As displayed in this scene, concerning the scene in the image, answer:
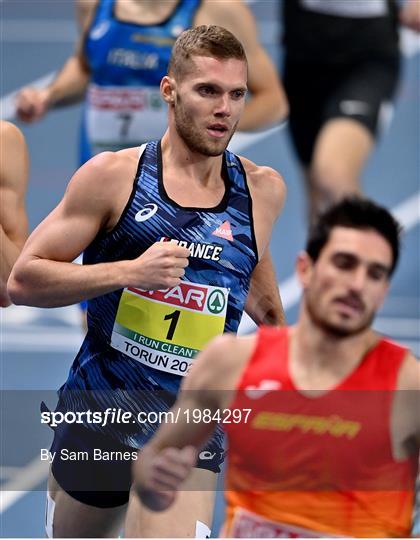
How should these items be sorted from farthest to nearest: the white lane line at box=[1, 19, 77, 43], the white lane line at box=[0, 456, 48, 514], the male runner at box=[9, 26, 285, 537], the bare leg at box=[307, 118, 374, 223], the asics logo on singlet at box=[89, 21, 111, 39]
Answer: the white lane line at box=[1, 19, 77, 43] → the bare leg at box=[307, 118, 374, 223] → the asics logo on singlet at box=[89, 21, 111, 39] → the white lane line at box=[0, 456, 48, 514] → the male runner at box=[9, 26, 285, 537]

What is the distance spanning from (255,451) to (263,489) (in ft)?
0.33

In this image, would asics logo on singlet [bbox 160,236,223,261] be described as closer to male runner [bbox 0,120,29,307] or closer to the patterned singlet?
the patterned singlet

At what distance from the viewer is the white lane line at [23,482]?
6.45 metres

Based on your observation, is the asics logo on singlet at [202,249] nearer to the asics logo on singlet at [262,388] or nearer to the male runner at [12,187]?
the male runner at [12,187]

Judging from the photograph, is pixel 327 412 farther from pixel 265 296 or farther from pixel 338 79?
pixel 338 79

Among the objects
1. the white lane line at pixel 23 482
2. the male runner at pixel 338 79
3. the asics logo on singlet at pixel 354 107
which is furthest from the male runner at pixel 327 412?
the asics logo on singlet at pixel 354 107

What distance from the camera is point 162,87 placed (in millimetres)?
4695

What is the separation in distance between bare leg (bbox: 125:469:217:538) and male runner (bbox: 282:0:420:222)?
336cm

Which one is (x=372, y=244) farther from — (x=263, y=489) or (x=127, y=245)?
(x=127, y=245)

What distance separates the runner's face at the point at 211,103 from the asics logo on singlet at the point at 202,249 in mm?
283

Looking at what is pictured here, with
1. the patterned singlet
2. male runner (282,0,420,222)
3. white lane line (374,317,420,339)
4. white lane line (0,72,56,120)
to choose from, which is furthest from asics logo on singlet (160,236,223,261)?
white lane line (0,72,56,120)

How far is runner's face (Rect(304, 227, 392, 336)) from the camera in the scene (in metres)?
3.44

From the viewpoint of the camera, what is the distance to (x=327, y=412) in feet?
11.4

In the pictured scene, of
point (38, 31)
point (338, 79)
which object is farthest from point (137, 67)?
point (38, 31)
